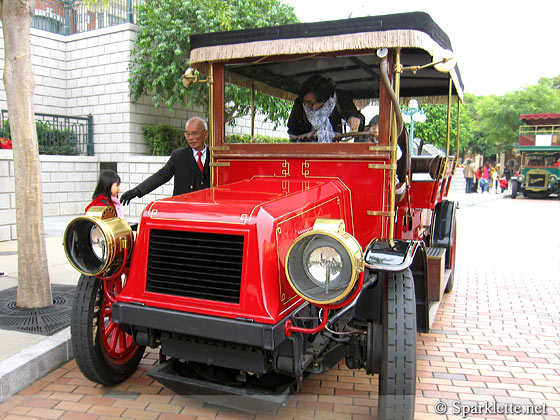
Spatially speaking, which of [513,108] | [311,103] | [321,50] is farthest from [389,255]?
[513,108]

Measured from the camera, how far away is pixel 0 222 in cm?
784

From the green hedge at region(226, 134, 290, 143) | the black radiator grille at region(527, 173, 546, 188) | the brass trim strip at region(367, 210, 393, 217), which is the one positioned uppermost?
the green hedge at region(226, 134, 290, 143)

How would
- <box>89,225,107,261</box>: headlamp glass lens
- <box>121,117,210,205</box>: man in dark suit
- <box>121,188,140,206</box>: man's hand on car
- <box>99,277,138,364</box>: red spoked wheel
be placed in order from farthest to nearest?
<box>121,117,210,205</box>: man in dark suit, <box>121,188,140,206</box>: man's hand on car, <box>99,277,138,364</box>: red spoked wheel, <box>89,225,107,261</box>: headlamp glass lens

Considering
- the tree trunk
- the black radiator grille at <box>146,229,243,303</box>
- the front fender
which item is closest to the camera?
the black radiator grille at <box>146,229,243,303</box>

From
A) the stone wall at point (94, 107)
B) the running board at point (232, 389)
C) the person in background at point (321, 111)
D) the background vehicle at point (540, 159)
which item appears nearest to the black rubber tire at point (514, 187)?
the background vehicle at point (540, 159)

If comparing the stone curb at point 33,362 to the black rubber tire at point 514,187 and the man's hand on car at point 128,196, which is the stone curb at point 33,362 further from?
the black rubber tire at point 514,187

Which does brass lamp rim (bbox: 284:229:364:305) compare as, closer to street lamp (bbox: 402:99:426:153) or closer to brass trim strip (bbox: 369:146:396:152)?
brass trim strip (bbox: 369:146:396:152)

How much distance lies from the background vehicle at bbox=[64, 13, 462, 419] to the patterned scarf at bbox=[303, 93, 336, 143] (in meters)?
0.14

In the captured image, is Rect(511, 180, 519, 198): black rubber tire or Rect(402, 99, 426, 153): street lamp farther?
Rect(511, 180, 519, 198): black rubber tire

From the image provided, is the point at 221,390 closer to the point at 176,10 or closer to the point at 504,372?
the point at 504,372

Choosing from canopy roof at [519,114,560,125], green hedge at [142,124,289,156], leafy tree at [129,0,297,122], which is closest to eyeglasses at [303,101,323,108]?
leafy tree at [129,0,297,122]

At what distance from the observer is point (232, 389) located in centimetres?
261

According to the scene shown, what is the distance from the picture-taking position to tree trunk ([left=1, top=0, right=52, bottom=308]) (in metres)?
4.18

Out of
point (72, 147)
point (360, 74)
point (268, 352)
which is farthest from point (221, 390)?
point (72, 147)
